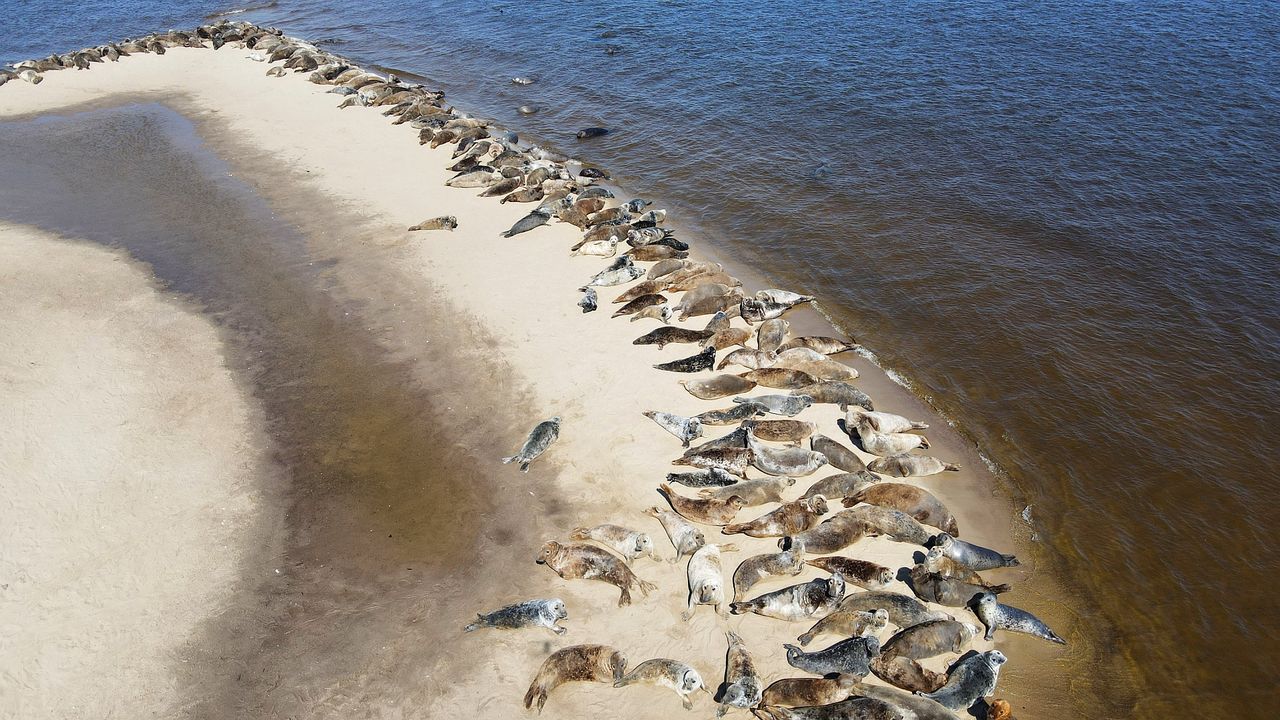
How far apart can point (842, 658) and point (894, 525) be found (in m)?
2.34

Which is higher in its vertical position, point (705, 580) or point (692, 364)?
point (692, 364)

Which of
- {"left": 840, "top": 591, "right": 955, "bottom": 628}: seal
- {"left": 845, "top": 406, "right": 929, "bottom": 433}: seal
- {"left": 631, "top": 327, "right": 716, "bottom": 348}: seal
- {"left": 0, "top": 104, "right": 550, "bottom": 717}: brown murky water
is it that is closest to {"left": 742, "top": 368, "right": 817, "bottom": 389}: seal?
{"left": 845, "top": 406, "right": 929, "bottom": 433}: seal

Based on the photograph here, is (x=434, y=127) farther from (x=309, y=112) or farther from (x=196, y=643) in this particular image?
(x=196, y=643)

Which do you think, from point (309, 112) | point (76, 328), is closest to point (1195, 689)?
point (76, 328)

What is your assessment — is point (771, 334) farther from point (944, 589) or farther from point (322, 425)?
point (322, 425)

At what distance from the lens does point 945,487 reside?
1078cm

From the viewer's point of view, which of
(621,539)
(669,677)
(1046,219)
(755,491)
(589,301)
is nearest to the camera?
(669,677)

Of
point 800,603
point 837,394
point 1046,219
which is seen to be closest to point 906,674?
point 800,603

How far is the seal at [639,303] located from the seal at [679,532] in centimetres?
545

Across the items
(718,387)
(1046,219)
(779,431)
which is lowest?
(779,431)

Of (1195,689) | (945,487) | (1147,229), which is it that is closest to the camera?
(1195,689)

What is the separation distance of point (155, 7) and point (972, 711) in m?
57.5

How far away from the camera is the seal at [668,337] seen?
13555 mm

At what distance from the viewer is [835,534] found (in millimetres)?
9547
